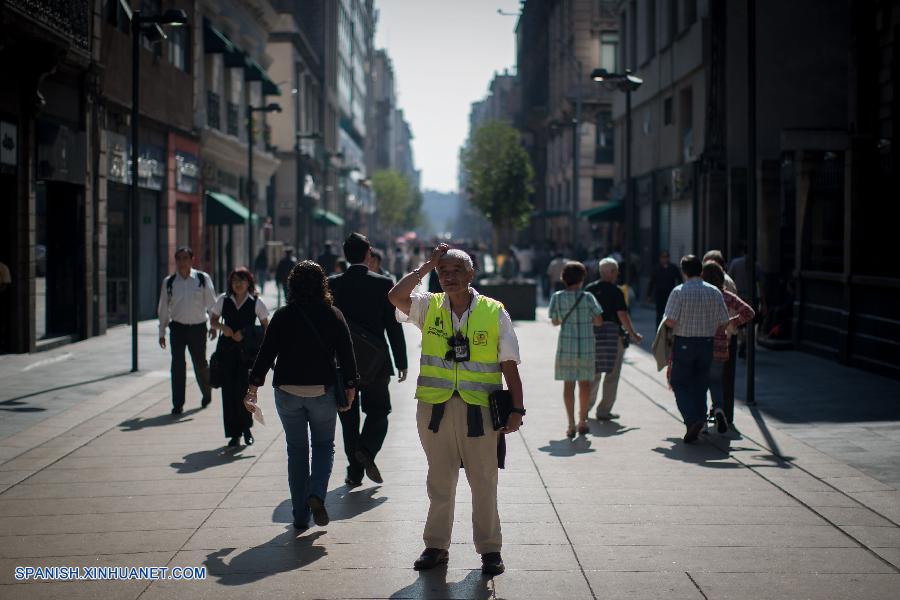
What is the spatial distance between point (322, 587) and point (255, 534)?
4.37 ft

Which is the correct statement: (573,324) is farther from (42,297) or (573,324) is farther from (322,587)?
(42,297)

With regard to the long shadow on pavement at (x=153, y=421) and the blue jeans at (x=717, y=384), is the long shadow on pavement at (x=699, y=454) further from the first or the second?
the long shadow on pavement at (x=153, y=421)

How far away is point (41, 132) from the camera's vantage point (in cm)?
1927

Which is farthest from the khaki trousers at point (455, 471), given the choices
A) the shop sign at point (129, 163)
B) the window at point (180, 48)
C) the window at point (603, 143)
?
the window at point (603, 143)

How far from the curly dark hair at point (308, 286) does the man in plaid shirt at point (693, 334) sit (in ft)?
14.9

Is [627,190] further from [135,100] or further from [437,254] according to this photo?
[437,254]

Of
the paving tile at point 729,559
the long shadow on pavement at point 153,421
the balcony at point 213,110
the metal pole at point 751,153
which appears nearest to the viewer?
the paving tile at point 729,559

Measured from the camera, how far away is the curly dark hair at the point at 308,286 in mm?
7516

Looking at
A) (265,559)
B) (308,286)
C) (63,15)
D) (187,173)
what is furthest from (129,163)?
(265,559)

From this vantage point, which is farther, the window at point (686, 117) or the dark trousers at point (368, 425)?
the window at point (686, 117)

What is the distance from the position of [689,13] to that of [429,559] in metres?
27.9

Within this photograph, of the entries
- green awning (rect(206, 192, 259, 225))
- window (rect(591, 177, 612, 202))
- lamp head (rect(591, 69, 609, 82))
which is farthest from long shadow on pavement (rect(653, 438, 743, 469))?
window (rect(591, 177, 612, 202))

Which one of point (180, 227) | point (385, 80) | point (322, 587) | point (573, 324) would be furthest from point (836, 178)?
point (385, 80)

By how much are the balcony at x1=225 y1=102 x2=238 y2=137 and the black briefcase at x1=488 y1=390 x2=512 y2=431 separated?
1223 inches
